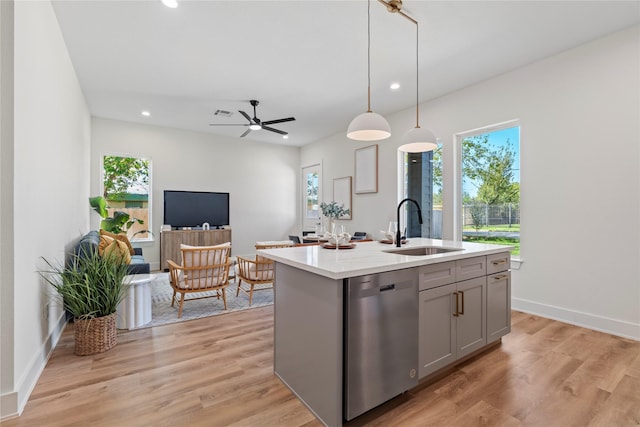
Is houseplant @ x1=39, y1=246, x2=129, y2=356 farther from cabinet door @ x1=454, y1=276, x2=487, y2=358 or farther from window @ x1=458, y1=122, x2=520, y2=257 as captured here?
window @ x1=458, y1=122, x2=520, y2=257

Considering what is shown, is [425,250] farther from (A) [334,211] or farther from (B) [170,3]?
(A) [334,211]

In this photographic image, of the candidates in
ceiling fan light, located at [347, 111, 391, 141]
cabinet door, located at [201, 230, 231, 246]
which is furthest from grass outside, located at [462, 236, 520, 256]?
cabinet door, located at [201, 230, 231, 246]

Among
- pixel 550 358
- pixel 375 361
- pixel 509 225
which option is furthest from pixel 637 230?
pixel 375 361

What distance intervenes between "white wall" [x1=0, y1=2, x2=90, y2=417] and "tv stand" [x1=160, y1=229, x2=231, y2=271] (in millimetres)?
2652

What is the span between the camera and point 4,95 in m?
1.75

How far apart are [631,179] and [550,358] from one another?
1.93 metres

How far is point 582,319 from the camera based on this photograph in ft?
10.3

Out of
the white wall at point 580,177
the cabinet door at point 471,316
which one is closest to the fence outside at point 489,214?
the white wall at point 580,177

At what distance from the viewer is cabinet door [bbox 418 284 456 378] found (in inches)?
76.5

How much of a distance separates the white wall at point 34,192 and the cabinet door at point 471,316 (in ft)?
9.40

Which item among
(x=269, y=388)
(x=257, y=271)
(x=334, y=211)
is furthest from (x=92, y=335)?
(x=334, y=211)

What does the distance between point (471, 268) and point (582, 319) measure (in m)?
1.95

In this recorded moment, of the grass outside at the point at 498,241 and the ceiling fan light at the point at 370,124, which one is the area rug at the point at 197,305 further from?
the grass outside at the point at 498,241

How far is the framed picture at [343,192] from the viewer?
253 inches
